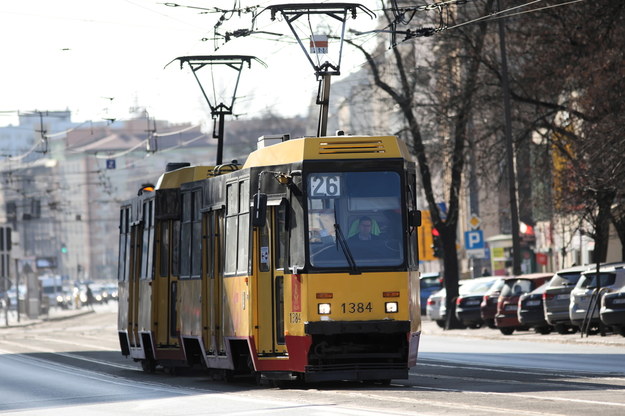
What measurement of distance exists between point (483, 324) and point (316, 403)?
33.5m

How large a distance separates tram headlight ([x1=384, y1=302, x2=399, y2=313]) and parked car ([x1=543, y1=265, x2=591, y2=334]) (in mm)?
18833

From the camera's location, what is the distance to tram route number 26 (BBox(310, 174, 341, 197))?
19828mm

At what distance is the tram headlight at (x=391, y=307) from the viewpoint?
19.5 metres

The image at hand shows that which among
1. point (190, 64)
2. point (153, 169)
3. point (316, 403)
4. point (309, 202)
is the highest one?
point (153, 169)

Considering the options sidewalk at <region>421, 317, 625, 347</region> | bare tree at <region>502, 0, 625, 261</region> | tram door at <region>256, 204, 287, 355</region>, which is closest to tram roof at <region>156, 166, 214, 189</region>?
tram door at <region>256, 204, 287, 355</region>

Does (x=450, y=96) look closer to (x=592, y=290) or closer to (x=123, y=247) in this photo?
(x=592, y=290)

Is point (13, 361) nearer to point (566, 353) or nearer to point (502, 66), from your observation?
point (566, 353)

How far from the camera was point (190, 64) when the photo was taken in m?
28.7

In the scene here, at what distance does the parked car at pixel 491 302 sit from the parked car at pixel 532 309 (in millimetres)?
4117

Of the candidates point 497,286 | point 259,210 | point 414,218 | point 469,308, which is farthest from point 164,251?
point 469,308

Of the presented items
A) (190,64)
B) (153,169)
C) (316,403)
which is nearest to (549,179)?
(190,64)

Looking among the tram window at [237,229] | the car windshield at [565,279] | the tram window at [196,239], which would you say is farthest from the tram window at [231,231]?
the car windshield at [565,279]

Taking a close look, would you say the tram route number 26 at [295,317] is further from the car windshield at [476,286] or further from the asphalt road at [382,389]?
the car windshield at [476,286]

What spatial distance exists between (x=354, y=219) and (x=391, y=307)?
1.18 m
